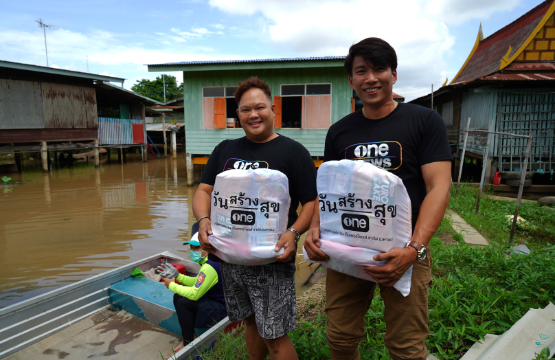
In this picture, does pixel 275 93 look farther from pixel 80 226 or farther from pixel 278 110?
pixel 80 226

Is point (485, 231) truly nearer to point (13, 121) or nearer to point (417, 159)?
point (417, 159)

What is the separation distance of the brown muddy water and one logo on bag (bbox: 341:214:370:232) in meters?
3.39

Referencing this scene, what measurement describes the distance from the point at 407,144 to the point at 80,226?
827cm

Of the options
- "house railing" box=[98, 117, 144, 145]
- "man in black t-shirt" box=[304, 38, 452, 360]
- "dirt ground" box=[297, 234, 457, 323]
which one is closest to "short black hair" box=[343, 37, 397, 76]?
"man in black t-shirt" box=[304, 38, 452, 360]

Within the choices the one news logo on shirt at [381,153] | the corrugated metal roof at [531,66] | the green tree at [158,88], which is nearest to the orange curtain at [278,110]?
the corrugated metal roof at [531,66]

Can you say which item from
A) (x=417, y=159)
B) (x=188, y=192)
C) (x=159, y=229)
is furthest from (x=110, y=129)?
(x=417, y=159)

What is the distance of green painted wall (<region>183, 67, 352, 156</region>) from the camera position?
10969mm

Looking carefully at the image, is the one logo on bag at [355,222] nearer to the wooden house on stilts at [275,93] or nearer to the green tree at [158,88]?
A: the wooden house on stilts at [275,93]

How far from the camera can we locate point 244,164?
190 centimetres

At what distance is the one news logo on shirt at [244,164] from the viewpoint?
6.11ft

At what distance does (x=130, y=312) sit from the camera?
3.87 metres

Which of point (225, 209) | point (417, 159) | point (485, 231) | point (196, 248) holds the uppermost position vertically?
point (417, 159)

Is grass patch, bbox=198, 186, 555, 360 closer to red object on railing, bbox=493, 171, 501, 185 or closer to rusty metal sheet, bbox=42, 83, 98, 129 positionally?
red object on railing, bbox=493, 171, 501, 185

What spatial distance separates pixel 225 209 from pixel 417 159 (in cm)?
97
